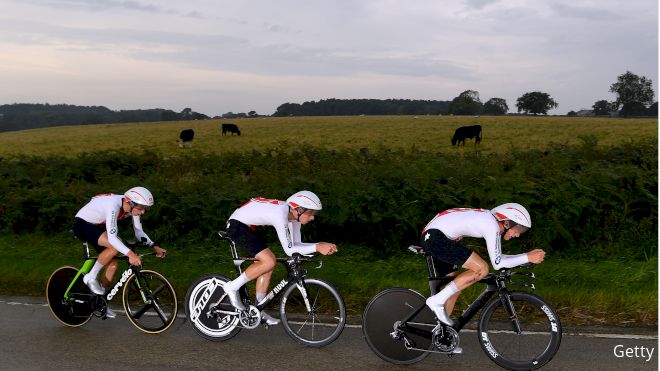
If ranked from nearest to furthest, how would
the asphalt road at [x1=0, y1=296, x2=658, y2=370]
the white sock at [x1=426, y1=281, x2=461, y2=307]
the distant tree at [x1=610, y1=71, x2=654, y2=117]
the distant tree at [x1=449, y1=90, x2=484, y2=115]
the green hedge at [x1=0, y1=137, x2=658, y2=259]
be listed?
the white sock at [x1=426, y1=281, x2=461, y2=307] < the asphalt road at [x1=0, y1=296, x2=658, y2=370] < the green hedge at [x1=0, y1=137, x2=658, y2=259] < the distant tree at [x1=449, y1=90, x2=484, y2=115] < the distant tree at [x1=610, y1=71, x2=654, y2=117]

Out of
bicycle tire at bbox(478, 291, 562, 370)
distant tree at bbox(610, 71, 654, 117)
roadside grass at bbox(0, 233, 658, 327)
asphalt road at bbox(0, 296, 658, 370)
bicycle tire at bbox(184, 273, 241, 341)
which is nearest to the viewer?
bicycle tire at bbox(478, 291, 562, 370)

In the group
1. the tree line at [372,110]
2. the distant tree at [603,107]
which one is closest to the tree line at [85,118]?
the tree line at [372,110]

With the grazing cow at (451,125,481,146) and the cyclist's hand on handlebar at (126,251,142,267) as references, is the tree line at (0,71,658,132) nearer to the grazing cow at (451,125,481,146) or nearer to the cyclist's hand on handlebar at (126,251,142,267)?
the grazing cow at (451,125,481,146)

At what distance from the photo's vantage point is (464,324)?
5.99 meters

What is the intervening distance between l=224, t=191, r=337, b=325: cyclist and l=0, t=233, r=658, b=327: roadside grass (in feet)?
5.56

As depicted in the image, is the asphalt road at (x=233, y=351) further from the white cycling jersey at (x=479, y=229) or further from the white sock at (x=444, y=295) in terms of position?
the white cycling jersey at (x=479, y=229)

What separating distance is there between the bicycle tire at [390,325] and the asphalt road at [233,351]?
11cm

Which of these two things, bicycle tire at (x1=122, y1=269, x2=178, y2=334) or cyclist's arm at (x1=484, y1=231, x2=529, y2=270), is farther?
bicycle tire at (x1=122, y1=269, x2=178, y2=334)

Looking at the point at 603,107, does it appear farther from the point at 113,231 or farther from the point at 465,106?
the point at 113,231

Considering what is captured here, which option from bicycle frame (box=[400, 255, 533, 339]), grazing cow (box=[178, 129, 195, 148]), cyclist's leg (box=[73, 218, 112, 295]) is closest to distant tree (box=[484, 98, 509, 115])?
grazing cow (box=[178, 129, 195, 148])

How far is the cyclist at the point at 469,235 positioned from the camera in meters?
5.71

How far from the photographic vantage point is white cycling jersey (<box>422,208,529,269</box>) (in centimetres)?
570

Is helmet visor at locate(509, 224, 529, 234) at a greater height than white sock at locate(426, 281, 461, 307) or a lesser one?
greater
